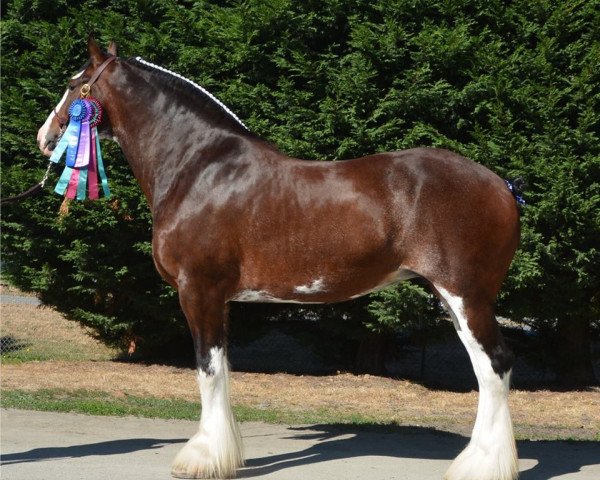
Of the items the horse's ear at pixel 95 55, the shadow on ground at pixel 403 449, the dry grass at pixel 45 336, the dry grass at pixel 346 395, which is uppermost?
the horse's ear at pixel 95 55

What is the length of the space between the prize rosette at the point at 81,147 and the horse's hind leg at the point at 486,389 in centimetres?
258

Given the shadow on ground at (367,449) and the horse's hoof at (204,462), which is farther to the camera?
the shadow on ground at (367,449)

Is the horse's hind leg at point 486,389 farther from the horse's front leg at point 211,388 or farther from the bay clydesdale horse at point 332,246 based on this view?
the horse's front leg at point 211,388

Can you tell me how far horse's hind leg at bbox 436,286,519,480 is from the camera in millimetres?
5781

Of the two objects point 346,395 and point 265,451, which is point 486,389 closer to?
point 265,451

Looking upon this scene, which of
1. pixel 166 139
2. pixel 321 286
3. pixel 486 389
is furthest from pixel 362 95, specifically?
pixel 486 389

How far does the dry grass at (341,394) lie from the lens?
8664mm

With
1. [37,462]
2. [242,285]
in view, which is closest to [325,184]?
[242,285]

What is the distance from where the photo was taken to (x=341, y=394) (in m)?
9.79

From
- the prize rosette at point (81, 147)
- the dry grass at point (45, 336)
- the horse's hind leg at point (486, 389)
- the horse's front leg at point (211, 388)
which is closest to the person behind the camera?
the horse's hind leg at point (486, 389)

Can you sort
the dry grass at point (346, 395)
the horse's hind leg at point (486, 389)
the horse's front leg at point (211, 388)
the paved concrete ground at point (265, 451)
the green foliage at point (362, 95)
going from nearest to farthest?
1. the horse's hind leg at point (486, 389)
2. the horse's front leg at point (211, 388)
3. the paved concrete ground at point (265, 451)
4. the dry grass at point (346, 395)
5. the green foliage at point (362, 95)

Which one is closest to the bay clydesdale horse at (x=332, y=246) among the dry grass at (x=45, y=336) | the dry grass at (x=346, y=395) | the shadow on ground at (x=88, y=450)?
the shadow on ground at (x=88, y=450)

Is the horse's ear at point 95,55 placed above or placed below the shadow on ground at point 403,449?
above

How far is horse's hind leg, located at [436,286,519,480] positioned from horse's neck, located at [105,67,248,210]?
1.75 m
